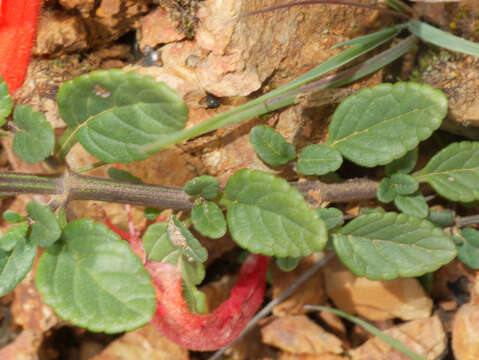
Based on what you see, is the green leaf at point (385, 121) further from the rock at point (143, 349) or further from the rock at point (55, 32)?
the rock at point (143, 349)

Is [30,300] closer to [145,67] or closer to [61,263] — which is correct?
[61,263]

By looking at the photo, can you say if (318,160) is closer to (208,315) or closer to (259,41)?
(259,41)

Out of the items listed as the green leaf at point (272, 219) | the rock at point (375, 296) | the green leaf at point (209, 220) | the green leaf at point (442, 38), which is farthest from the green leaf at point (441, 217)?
the green leaf at point (209, 220)

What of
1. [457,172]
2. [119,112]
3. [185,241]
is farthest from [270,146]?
[457,172]

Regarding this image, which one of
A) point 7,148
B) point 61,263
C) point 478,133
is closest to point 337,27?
point 478,133

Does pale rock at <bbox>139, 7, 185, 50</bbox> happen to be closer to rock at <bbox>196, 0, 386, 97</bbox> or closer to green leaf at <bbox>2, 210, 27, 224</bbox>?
rock at <bbox>196, 0, 386, 97</bbox>

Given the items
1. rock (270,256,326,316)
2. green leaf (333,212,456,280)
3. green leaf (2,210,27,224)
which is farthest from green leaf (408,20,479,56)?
green leaf (2,210,27,224)
